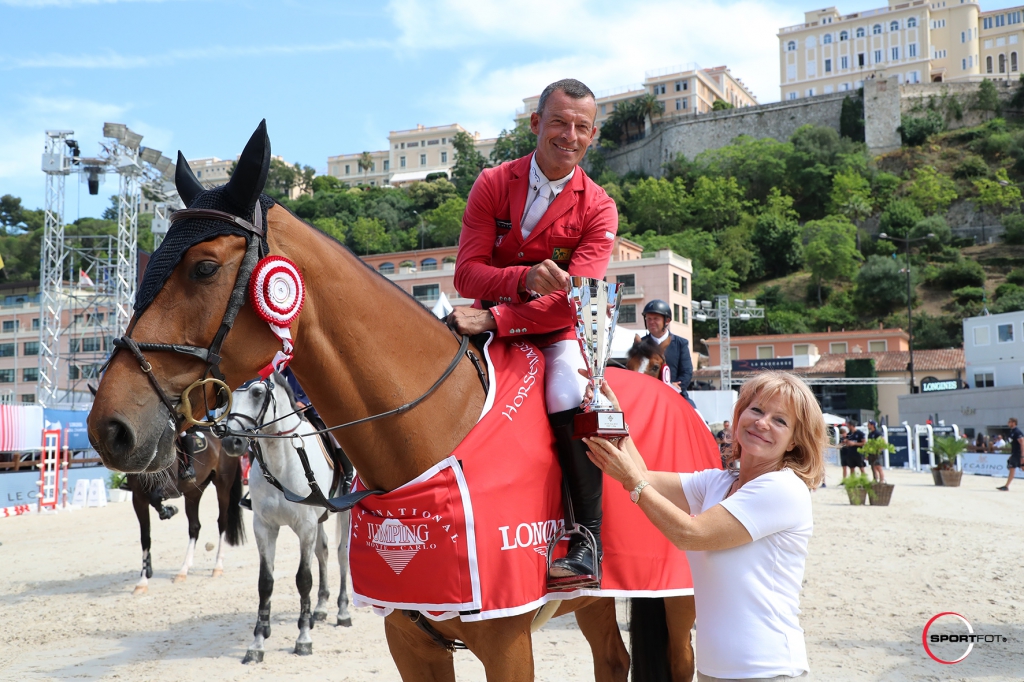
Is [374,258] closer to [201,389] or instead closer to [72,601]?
[72,601]

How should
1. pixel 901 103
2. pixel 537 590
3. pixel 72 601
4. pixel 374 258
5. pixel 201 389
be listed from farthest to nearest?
pixel 901 103 → pixel 374 258 → pixel 72 601 → pixel 537 590 → pixel 201 389

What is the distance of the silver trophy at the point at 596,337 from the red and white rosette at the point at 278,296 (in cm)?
89

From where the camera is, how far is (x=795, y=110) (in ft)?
297

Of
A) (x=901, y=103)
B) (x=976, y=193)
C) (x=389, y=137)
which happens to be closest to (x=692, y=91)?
(x=901, y=103)

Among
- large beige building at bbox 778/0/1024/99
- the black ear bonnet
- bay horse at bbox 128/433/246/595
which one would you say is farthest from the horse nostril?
large beige building at bbox 778/0/1024/99

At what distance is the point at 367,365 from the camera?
2.56 metres

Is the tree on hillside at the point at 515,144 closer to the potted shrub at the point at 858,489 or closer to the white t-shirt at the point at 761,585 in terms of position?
the potted shrub at the point at 858,489

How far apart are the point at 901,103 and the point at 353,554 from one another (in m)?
99.1

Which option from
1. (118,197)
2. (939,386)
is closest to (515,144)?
(939,386)

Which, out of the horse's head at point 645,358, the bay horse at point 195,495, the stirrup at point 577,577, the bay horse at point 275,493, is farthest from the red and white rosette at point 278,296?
the bay horse at point 195,495

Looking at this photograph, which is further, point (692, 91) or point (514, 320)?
point (692, 91)

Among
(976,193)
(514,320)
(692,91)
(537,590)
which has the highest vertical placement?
(692,91)

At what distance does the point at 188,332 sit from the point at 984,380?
49.5 m

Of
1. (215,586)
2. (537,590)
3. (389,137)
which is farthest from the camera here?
(389,137)
